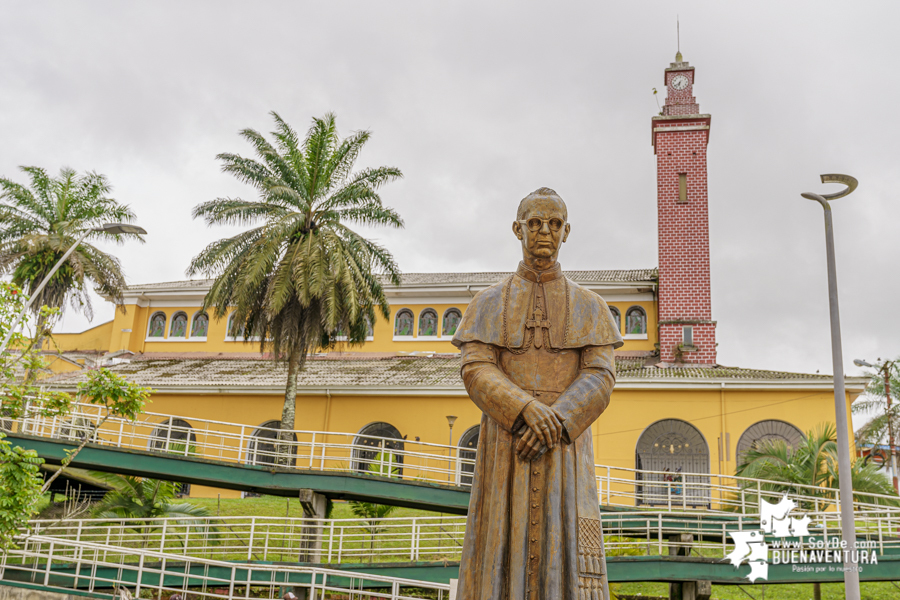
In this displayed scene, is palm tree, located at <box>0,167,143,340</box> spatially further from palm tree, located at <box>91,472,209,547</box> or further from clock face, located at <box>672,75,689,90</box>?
clock face, located at <box>672,75,689,90</box>

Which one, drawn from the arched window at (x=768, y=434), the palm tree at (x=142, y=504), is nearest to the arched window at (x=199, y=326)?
the palm tree at (x=142, y=504)

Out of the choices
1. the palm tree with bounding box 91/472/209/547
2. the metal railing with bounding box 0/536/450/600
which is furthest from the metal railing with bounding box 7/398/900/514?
the metal railing with bounding box 0/536/450/600

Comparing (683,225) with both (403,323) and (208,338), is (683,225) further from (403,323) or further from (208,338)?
(208,338)

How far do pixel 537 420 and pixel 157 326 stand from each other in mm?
32665

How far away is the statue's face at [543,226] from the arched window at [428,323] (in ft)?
87.3

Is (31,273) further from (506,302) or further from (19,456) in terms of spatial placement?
(506,302)

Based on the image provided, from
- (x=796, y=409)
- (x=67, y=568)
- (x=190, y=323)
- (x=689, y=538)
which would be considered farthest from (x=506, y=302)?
(x=190, y=323)

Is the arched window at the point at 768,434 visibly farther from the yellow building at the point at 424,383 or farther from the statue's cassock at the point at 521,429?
the statue's cassock at the point at 521,429

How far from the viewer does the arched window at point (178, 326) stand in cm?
3347

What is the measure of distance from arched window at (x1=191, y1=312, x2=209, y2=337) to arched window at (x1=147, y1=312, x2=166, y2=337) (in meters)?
1.38

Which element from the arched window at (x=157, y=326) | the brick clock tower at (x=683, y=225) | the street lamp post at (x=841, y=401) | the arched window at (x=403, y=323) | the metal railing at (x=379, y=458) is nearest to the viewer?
the street lamp post at (x=841, y=401)

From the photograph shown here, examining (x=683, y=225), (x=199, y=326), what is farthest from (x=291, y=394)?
(x=683, y=225)

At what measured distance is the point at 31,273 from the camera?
22891mm

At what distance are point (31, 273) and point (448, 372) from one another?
13327 millimetres
